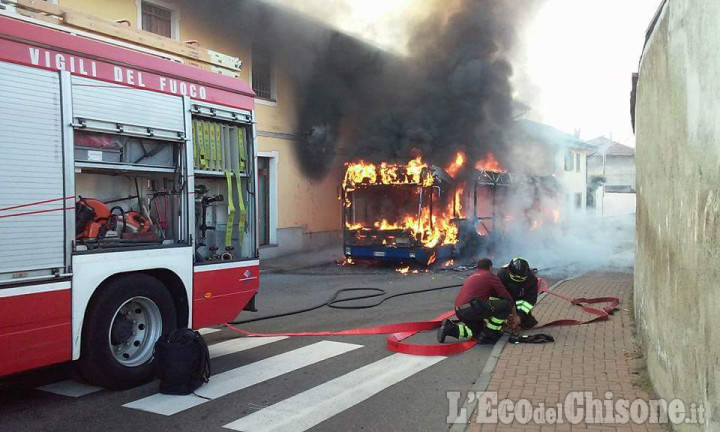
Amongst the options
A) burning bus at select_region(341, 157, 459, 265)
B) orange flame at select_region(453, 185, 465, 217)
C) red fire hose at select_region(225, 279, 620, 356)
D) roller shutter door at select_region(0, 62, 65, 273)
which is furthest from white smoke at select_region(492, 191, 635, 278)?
roller shutter door at select_region(0, 62, 65, 273)

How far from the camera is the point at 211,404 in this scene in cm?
483

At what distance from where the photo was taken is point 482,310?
679cm

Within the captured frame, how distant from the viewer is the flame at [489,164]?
17188 millimetres

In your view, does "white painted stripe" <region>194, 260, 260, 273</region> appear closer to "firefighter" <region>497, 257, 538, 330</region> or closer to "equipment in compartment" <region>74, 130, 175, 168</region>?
"equipment in compartment" <region>74, 130, 175, 168</region>

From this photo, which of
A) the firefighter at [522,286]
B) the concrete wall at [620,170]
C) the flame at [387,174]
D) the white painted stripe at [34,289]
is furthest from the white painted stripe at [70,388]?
the concrete wall at [620,170]

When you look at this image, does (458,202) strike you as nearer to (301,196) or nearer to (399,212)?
(399,212)

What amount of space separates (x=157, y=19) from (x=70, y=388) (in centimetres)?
1101

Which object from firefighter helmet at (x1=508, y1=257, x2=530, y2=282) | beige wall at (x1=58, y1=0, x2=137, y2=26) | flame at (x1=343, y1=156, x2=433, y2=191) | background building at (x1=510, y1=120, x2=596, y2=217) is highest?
beige wall at (x1=58, y1=0, x2=137, y2=26)

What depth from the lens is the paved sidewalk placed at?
4.83m

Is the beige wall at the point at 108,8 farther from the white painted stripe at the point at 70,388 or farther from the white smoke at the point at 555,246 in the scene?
the white smoke at the point at 555,246

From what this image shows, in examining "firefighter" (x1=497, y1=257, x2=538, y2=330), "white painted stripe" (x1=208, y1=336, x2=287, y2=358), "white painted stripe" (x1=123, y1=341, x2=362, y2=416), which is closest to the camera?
"white painted stripe" (x1=123, y1=341, x2=362, y2=416)

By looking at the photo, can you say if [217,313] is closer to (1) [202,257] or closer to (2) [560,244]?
(1) [202,257]

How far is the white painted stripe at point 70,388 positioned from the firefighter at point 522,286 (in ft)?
15.8

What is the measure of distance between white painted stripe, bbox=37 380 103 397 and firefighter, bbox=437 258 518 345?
372 cm
